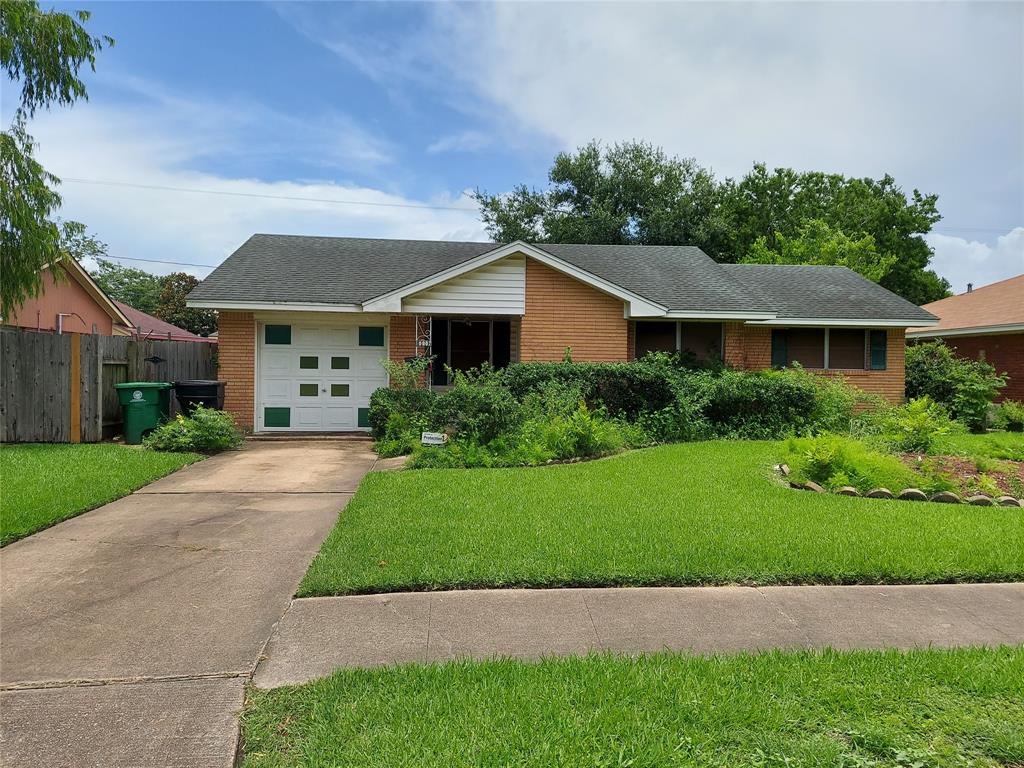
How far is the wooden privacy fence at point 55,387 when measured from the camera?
11.3 m

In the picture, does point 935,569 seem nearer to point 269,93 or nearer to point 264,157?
point 269,93

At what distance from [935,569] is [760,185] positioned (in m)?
37.3

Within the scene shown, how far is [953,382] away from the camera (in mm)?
16328

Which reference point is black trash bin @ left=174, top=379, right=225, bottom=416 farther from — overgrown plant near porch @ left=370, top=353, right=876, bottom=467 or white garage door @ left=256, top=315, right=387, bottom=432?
overgrown plant near porch @ left=370, top=353, right=876, bottom=467

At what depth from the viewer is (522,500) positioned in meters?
7.24

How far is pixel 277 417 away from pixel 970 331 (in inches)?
809

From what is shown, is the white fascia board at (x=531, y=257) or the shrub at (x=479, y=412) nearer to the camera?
the shrub at (x=479, y=412)

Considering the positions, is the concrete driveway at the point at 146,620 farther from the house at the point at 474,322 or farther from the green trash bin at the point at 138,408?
the house at the point at 474,322

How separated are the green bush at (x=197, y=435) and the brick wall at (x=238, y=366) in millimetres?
2086

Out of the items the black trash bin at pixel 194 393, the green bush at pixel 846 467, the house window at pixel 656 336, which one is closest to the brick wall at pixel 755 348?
the house window at pixel 656 336

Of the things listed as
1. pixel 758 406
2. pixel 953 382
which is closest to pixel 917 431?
pixel 758 406

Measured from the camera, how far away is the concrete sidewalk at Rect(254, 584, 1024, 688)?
150 inches

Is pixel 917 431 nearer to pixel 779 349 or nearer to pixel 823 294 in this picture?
pixel 779 349

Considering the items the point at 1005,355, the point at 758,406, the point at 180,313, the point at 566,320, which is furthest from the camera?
the point at 180,313
